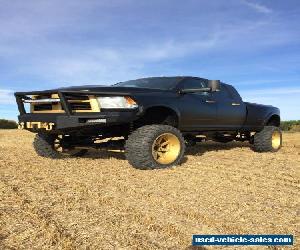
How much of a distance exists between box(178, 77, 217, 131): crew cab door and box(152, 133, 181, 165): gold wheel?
637 mm

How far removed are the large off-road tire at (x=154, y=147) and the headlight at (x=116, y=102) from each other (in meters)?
0.43

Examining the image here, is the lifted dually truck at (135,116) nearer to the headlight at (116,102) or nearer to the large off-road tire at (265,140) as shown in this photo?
the headlight at (116,102)

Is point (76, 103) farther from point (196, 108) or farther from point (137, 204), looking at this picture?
point (137, 204)

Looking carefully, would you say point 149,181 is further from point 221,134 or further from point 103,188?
point 221,134

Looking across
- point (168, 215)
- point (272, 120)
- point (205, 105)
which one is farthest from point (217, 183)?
point (272, 120)

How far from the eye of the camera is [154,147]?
6.93 metres

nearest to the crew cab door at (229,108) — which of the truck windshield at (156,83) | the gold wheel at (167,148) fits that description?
the truck windshield at (156,83)

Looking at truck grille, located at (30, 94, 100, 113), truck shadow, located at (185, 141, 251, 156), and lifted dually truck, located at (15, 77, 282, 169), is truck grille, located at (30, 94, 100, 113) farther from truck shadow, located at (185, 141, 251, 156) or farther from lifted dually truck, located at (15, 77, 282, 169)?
truck shadow, located at (185, 141, 251, 156)

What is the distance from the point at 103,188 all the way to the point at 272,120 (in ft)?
23.0

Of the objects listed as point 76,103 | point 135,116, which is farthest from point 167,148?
point 76,103

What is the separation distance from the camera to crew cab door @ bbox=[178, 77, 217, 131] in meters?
7.64

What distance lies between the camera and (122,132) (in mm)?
7488

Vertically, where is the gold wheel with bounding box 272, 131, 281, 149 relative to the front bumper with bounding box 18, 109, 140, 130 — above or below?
below

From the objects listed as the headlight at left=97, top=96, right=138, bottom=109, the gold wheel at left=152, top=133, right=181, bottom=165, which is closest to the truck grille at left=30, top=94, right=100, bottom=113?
the headlight at left=97, top=96, right=138, bottom=109
